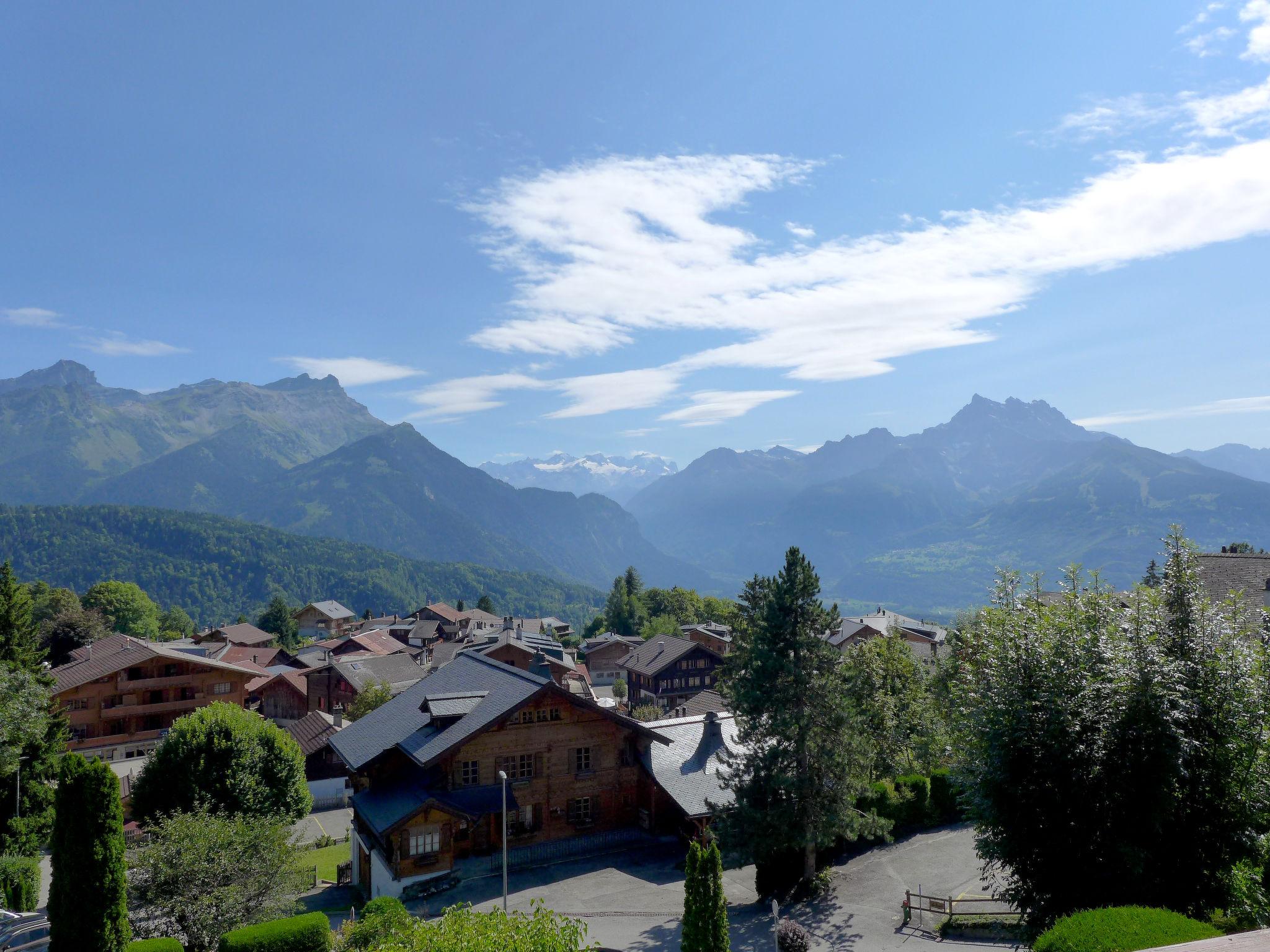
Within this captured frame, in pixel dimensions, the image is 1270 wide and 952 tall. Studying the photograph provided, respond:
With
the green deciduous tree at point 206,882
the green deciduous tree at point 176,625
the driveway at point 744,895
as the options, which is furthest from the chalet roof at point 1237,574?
the green deciduous tree at point 176,625

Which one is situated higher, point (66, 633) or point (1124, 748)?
point (1124, 748)

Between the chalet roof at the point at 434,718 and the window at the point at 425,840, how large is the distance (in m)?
3.05

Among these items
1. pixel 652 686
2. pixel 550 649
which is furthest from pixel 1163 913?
pixel 550 649

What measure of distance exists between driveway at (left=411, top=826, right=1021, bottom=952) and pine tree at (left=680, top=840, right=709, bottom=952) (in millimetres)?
8895

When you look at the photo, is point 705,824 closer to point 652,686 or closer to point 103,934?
point 103,934

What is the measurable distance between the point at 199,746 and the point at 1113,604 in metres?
46.2

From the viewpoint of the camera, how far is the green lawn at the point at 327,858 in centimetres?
4653

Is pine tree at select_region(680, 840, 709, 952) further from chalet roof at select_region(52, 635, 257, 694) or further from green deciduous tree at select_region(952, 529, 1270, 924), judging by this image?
chalet roof at select_region(52, 635, 257, 694)

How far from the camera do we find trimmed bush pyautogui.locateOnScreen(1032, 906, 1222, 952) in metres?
11.7

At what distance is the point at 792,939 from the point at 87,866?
940 inches

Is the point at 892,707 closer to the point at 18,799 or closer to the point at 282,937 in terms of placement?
the point at 282,937

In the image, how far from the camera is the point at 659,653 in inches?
4368

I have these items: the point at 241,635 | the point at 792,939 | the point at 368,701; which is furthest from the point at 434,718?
the point at 241,635

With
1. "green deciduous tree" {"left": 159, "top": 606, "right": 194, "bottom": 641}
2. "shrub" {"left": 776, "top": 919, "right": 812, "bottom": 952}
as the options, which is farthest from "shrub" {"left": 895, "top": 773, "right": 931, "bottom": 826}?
"green deciduous tree" {"left": 159, "top": 606, "right": 194, "bottom": 641}
